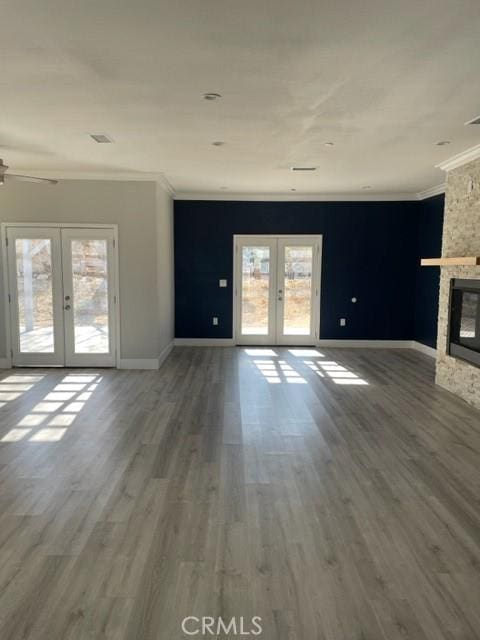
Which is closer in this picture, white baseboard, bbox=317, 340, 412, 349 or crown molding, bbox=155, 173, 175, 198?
crown molding, bbox=155, 173, 175, 198

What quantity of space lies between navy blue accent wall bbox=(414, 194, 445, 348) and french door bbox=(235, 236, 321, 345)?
184cm

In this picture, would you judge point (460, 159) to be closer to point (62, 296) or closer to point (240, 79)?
point (240, 79)

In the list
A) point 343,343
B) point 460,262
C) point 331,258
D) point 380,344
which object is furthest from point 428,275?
point 460,262

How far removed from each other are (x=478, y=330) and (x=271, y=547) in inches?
140

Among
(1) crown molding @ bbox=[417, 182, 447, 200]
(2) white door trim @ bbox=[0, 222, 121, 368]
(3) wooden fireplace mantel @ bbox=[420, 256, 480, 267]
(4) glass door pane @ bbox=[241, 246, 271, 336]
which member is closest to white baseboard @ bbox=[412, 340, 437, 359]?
(3) wooden fireplace mantel @ bbox=[420, 256, 480, 267]

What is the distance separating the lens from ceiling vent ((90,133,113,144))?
14.3 ft

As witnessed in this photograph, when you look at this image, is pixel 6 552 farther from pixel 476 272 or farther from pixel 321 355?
pixel 321 355

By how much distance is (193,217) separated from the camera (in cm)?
814

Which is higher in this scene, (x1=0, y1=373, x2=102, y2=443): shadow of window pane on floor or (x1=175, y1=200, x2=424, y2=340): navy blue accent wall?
(x1=175, y1=200, x2=424, y2=340): navy blue accent wall

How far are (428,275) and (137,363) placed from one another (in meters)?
5.15

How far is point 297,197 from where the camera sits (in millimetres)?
8086

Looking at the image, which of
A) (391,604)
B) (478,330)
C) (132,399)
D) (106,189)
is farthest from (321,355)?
(391,604)

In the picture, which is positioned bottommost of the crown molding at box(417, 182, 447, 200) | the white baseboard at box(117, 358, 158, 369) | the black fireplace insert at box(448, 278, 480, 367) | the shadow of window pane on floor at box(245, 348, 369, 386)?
the shadow of window pane on floor at box(245, 348, 369, 386)

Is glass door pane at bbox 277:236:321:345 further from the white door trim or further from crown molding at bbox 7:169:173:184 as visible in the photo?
the white door trim
